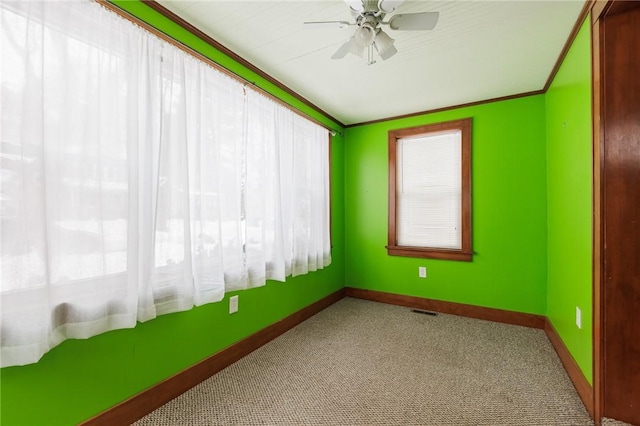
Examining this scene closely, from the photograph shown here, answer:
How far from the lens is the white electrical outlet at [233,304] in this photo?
7.39ft

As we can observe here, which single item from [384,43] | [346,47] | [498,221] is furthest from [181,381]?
[498,221]

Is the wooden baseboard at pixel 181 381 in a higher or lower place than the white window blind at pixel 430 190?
lower

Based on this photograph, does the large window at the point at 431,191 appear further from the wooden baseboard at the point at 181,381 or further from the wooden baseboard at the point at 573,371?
the wooden baseboard at the point at 181,381

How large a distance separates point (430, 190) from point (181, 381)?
3119 mm

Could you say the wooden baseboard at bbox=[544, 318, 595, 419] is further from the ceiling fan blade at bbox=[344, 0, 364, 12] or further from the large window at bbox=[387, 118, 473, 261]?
the ceiling fan blade at bbox=[344, 0, 364, 12]

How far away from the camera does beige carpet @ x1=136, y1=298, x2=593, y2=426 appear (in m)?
1.66

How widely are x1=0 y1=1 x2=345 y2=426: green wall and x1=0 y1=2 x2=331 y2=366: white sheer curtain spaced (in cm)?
14

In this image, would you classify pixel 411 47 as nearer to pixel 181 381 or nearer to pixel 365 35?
pixel 365 35

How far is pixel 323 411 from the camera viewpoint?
1.71 metres

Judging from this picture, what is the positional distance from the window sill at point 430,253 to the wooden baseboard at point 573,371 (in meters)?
0.96

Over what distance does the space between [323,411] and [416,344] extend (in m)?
1.21

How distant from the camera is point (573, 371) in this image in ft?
6.43

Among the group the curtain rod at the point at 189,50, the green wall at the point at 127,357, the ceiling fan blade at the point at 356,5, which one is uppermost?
the ceiling fan blade at the point at 356,5

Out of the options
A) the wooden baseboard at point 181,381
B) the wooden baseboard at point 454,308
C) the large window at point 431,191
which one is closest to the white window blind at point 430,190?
the large window at point 431,191
